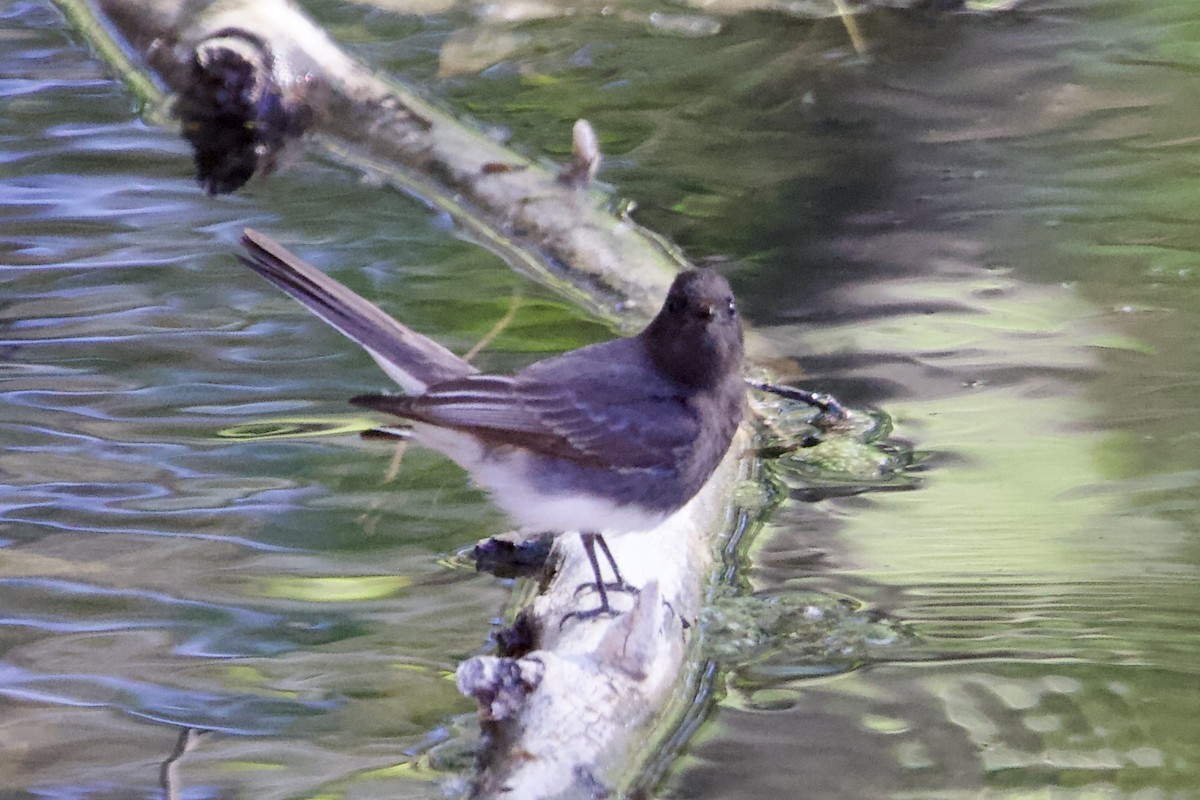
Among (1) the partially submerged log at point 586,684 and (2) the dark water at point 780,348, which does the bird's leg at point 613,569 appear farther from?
(2) the dark water at point 780,348

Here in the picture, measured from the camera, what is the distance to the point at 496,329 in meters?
5.24

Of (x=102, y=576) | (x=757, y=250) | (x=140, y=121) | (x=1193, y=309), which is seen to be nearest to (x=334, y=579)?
(x=102, y=576)

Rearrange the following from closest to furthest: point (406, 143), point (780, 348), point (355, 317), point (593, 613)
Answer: point (593, 613) → point (355, 317) → point (780, 348) → point (406, 143)

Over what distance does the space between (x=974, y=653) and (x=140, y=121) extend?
16.7 ft

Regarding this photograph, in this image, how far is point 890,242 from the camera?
5.76 m

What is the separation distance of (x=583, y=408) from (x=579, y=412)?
1 cm

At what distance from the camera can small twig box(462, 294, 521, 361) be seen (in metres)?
5.04

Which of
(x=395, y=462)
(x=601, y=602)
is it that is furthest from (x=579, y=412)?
(x=395, y=462)

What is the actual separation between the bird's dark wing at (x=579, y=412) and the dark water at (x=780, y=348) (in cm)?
52

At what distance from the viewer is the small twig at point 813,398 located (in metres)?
4.52

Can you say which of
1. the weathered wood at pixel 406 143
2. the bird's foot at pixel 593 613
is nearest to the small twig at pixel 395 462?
the weathered wood at pixel 406 143

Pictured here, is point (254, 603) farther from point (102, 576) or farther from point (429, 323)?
point (429, 323)

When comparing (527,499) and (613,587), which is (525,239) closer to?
(527,499)

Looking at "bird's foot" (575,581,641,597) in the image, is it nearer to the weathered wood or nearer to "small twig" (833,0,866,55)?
the weathered wood
